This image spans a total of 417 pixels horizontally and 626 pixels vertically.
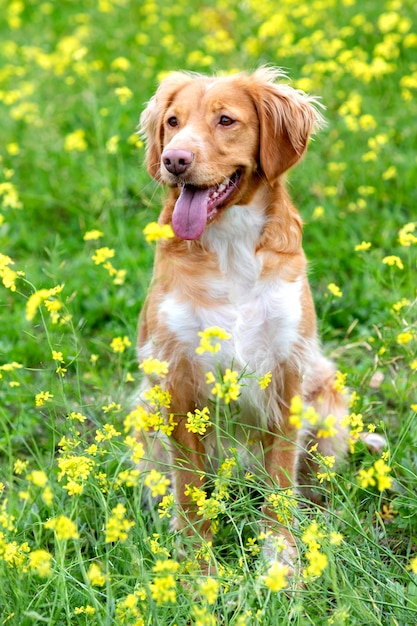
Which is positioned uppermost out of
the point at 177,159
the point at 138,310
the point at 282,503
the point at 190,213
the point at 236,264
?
the point at 177,159

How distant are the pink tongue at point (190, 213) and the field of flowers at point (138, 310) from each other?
27 centimetres

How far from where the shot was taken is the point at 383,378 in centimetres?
392

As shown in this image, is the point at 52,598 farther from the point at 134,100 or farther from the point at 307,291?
the point at 134,100

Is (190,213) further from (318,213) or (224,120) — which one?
(318,213)

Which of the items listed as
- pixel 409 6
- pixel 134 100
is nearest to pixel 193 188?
pixel 134 100

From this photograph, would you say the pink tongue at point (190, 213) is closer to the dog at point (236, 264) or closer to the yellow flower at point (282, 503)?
the dog at point (236, 264)

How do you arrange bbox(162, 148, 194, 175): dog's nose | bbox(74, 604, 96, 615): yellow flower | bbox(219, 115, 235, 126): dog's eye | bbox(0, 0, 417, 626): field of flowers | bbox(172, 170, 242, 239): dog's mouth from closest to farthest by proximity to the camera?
bbox(74, 604, 96, 615): yellow flower → bbox(0, 0, 417, 626): field of flowers → bbox(162, 148, 194, 175): dog's nose → bbox(172, 170, 242, 239): dog's mouth → bbox(219, 115, 235, 126): dog's eye

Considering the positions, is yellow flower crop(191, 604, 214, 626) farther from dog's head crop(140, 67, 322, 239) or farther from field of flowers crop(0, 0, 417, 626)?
dog's head crop(140, 67, 322, 239)

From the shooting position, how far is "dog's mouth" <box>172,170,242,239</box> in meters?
2.99

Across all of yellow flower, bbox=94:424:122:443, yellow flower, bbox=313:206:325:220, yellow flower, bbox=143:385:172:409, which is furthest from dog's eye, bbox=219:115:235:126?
yellow flower, bbox=313:206:325:220

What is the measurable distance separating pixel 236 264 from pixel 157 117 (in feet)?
2.36

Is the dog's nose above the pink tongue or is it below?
above

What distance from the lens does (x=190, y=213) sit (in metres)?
3.02

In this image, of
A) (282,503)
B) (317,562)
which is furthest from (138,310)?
(317,562)
